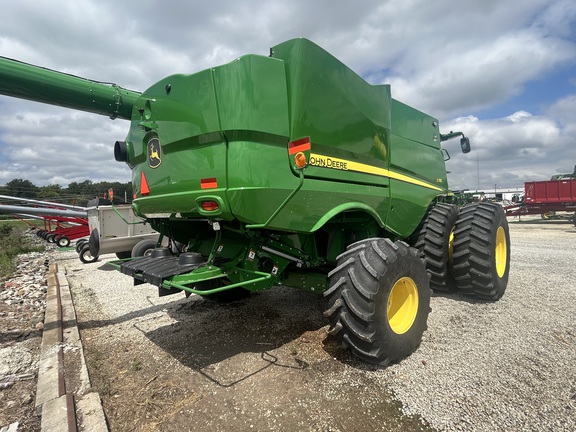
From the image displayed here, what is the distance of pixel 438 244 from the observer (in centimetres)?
455

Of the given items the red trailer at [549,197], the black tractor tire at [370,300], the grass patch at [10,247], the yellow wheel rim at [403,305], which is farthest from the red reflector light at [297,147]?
the red trailer at [549,197]

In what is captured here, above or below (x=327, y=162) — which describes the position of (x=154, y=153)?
above

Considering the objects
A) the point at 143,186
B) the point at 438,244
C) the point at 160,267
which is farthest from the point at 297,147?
the point at 438,244

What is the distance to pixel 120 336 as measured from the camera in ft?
13.0

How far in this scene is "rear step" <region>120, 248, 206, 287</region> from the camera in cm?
288

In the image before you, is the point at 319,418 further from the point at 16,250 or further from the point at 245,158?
the point at 16,250

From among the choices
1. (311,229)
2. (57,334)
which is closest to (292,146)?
(311,229)

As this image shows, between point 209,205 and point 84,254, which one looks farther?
point 84,254

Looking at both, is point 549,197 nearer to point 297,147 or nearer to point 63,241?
point 297,147

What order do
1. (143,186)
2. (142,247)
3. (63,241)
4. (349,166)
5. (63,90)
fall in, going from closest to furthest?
1. (349,166)
2. (143,186)
3. (63,90)
4. (142,247)
5. (63,241)

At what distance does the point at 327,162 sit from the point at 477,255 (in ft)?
8.91

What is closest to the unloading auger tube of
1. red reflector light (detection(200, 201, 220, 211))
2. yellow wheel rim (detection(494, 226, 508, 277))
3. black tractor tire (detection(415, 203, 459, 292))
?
red reflector light (detection(200, 201, 220, 211))

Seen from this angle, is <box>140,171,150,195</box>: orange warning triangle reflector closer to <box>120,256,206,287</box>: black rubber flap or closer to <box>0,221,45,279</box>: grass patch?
<box>120,256,206,287</box>: black rubber flap

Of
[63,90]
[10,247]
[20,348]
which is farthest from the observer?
[10,247]
